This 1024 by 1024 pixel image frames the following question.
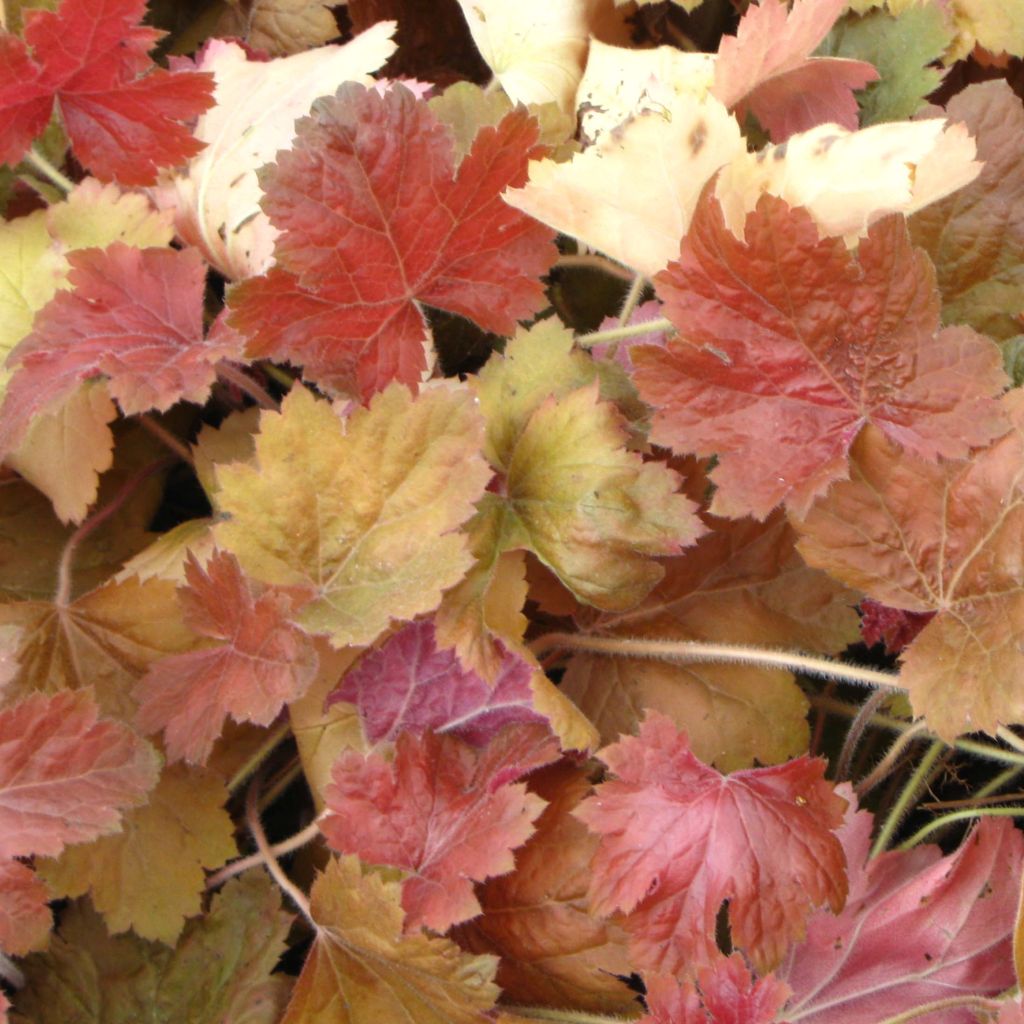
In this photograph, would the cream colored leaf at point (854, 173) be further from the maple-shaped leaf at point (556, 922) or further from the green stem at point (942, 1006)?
the green stem at point (942, 1006)

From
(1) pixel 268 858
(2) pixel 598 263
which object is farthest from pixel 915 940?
(2) pixel 598 263

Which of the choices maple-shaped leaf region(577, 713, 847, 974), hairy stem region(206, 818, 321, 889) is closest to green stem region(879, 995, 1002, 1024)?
maple-shaped leaf region(577, 713, 847, 974)

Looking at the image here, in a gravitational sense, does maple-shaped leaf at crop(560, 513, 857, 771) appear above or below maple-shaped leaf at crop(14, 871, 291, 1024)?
above

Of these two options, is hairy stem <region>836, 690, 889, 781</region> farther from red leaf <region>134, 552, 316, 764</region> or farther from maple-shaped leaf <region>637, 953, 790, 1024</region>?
red leaf <region>134, 552, 316, 764</region>

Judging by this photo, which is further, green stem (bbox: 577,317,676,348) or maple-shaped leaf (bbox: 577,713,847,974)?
green stem (bbox: 577,317,676,348)

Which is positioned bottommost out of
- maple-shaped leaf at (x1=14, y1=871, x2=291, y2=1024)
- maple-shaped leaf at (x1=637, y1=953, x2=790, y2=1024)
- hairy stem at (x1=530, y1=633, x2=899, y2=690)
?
maple-shaped leaf at (x1=14, y1=871, x2=291, y2=1024)

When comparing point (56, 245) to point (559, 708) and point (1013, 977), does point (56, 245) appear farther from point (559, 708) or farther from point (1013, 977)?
point (1013, 977)

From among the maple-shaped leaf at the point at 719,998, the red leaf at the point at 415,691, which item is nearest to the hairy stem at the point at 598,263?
the red leaf at the point at 415,691
